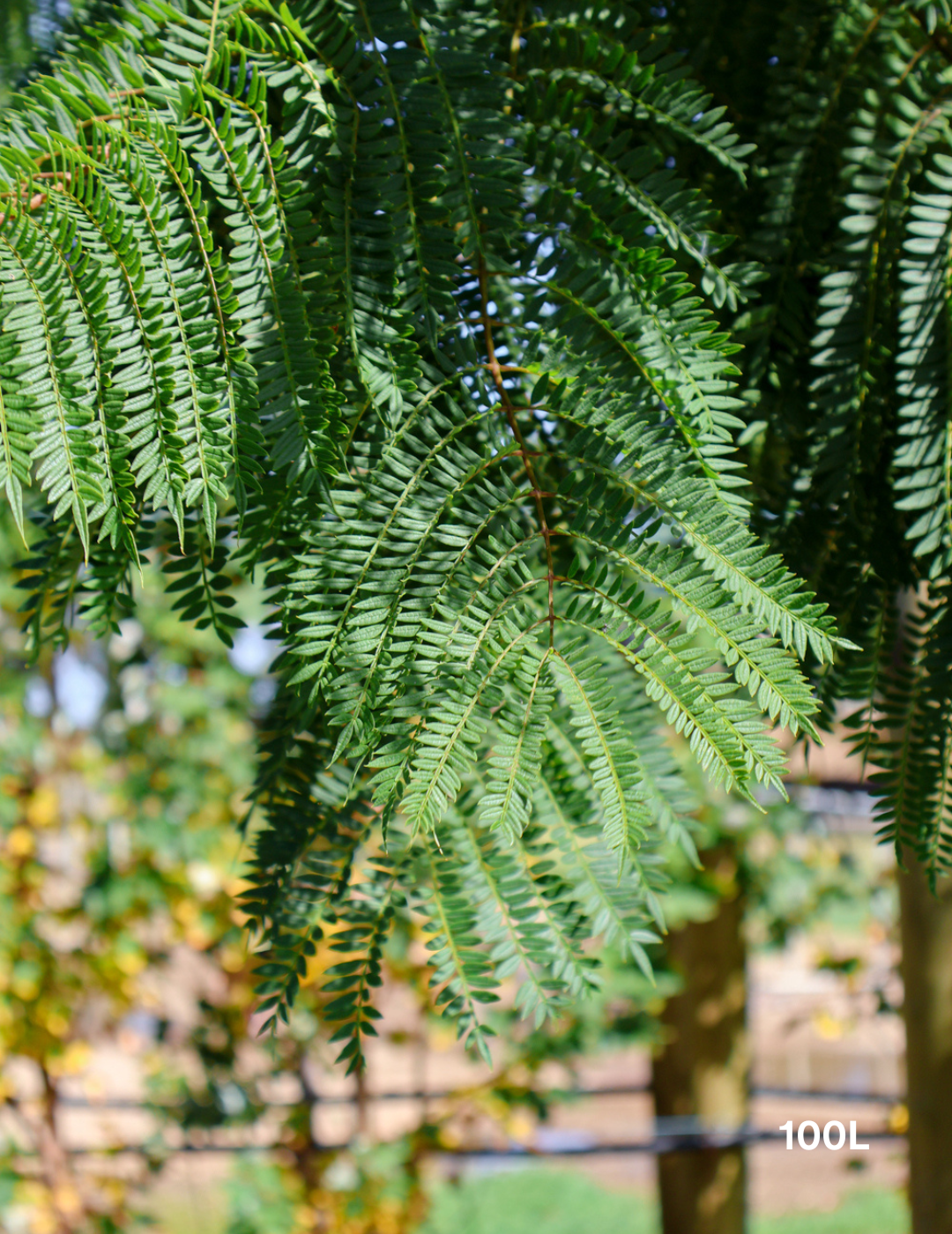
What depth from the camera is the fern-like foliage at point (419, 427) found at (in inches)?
16.6

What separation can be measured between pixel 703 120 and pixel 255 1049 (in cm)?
283

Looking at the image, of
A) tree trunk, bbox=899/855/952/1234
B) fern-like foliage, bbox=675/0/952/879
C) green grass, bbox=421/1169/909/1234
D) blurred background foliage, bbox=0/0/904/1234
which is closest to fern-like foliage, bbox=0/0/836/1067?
fern-like foliage, bbox=675/0/952/879

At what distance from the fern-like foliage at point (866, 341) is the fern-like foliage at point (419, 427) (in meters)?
0.09

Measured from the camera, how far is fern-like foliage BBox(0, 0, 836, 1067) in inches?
16.6

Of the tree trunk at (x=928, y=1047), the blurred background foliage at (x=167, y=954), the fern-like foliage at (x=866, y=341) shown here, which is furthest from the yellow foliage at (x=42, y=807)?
the fern-like foliage at (x=866, y=341)

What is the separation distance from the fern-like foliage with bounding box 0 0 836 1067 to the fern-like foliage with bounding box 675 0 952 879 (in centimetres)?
9

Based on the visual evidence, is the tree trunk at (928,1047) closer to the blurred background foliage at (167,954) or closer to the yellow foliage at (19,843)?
the blurred background foliage at (167,954)

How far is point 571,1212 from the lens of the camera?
11.4ft

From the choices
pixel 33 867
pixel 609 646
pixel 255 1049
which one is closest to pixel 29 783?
pixel 33 867

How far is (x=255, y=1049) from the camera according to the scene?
2.85 meters

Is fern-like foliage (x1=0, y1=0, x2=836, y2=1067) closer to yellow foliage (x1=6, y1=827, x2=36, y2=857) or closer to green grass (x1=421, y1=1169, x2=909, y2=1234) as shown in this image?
yellow foliage (x1=6, y1=827, x2=36, y2=857)

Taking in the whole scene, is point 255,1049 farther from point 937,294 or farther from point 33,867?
point 937,294

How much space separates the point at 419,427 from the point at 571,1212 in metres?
3.70

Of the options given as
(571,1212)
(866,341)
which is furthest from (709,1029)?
(866,341)
